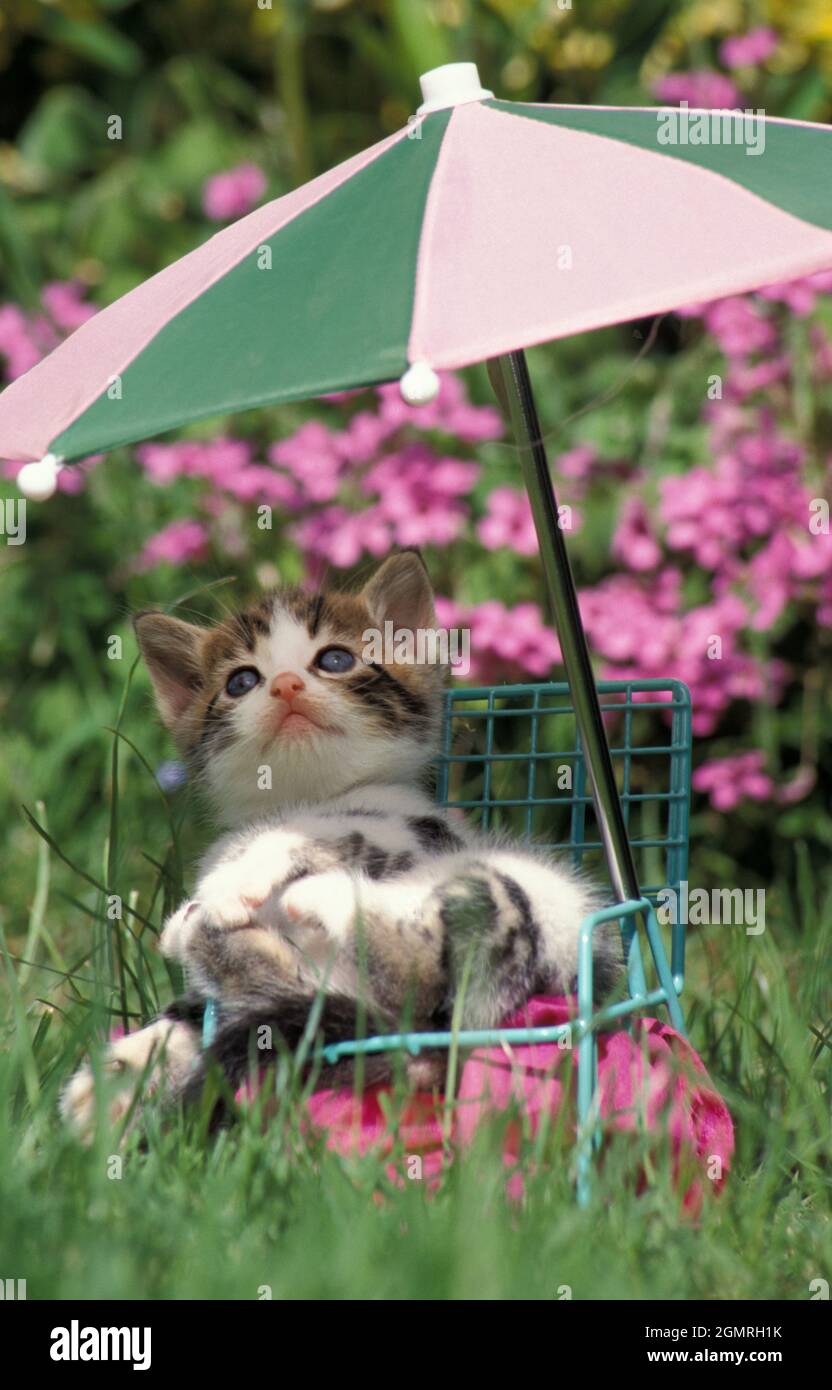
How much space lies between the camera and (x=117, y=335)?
75.4 inches

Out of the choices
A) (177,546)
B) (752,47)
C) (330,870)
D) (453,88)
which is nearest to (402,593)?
(330,870)

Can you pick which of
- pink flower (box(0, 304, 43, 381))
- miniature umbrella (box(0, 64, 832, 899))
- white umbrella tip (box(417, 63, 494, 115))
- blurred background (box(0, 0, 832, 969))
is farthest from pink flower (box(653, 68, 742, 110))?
white umbrella tip (box(417, 63, 494, 115))

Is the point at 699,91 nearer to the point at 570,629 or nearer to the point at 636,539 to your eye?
the point at 636,539

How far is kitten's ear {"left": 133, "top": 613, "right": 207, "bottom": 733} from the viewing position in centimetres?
223

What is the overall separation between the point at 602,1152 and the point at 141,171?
344cm

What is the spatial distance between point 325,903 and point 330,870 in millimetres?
81

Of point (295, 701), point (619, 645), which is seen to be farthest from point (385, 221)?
point (619, 645)

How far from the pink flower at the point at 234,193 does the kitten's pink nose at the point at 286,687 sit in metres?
2.39

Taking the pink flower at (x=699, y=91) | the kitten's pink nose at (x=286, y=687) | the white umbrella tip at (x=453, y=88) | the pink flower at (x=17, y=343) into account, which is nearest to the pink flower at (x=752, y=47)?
the pink flower at (x=699, y=91)

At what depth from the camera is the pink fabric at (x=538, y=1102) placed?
1784mm

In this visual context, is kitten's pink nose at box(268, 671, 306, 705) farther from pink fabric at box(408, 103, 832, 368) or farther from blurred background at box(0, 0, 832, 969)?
blurred background at box(0, 0, 832, 969)

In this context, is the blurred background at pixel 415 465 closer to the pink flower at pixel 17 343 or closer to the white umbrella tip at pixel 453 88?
the pink flower at pixel 17 343

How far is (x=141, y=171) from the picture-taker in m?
4.47
